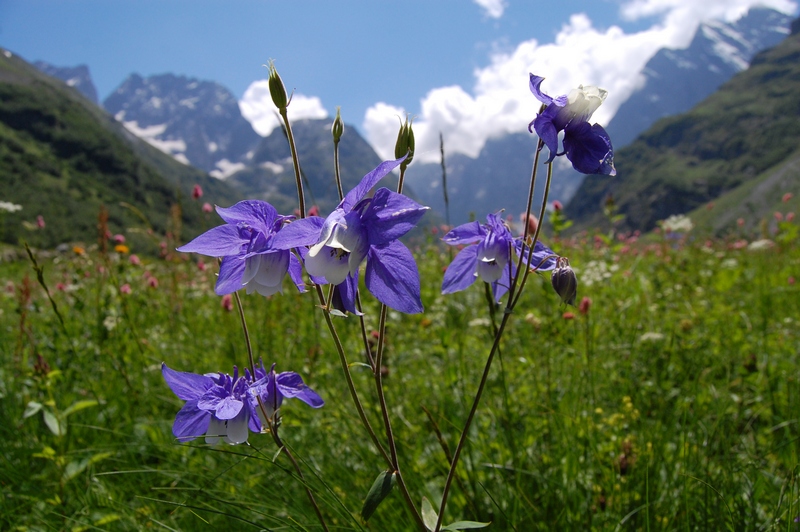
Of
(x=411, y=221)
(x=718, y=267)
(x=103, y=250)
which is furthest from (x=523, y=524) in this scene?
(x=718, y=267)

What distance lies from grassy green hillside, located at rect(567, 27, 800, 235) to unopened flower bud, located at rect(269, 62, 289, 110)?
14234 cm

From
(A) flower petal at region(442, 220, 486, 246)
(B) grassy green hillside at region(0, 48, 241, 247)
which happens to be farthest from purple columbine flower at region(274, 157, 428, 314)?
(B) grassy green hillside at region(0, 48, 241, 247)

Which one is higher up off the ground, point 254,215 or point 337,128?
point 337,128

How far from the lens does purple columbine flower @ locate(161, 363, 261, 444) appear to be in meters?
1.27

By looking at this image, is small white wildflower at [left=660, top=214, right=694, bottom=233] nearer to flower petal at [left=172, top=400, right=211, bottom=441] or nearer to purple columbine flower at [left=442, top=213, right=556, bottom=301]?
purple columbine flower at [left=442, top=213, right=556, bottom=301]

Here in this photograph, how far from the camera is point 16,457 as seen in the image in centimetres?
251

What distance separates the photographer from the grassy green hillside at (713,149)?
137m

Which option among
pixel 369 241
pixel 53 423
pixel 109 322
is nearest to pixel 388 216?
pixel 369 241

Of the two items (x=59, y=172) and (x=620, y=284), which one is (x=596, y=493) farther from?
(x=59, y=172)

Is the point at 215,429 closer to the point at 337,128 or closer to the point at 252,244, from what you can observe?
the point at 252,244

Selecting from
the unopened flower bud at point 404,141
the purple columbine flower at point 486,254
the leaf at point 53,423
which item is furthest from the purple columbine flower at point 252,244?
the leaf at point 53,423

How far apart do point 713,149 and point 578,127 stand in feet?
616

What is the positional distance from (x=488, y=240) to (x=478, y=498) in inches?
49.4

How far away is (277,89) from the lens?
1.26m
